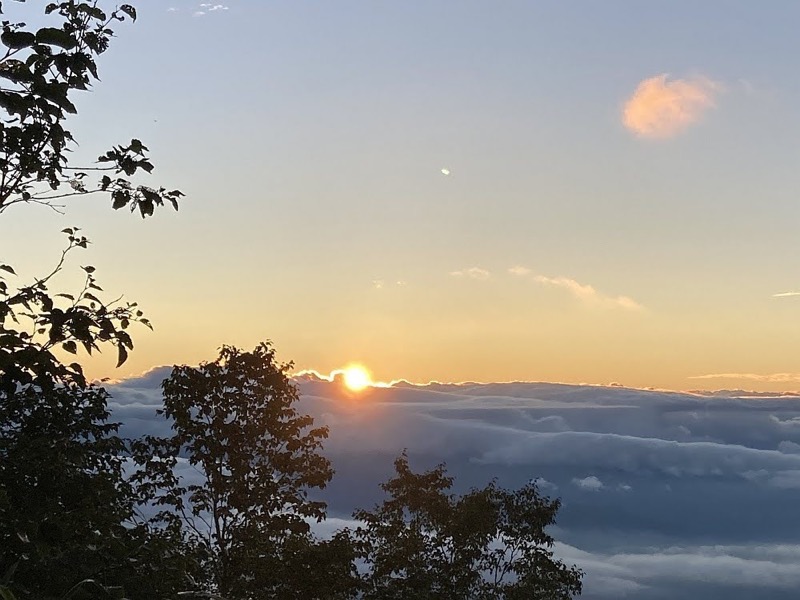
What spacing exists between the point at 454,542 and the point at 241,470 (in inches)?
572

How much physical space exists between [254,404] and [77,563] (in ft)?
92.0

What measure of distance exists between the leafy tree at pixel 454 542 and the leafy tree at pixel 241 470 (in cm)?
586

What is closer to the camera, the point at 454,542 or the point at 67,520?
the point at 67,520

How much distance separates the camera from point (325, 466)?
32344 mm

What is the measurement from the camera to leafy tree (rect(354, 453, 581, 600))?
125ft

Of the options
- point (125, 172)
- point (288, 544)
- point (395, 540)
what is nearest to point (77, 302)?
point (125, 172)

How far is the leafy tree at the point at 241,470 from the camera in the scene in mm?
29984

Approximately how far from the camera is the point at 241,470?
31406 mm

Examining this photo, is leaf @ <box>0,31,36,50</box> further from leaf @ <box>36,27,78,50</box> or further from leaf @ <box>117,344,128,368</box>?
leaf @ <box>117,344,128,368</box>

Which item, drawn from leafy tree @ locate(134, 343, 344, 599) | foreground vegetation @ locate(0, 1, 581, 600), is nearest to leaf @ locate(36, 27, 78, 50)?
foreground vegetation @ locate(0, 1, 581, 600)

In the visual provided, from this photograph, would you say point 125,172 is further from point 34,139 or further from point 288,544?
point 288,544

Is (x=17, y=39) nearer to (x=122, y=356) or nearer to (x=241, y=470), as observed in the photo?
(x=122, y=356)

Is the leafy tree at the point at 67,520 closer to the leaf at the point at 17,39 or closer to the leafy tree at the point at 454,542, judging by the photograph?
the leaf at the point at 17,39

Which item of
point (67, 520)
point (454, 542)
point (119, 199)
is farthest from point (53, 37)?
point (454, 542)
